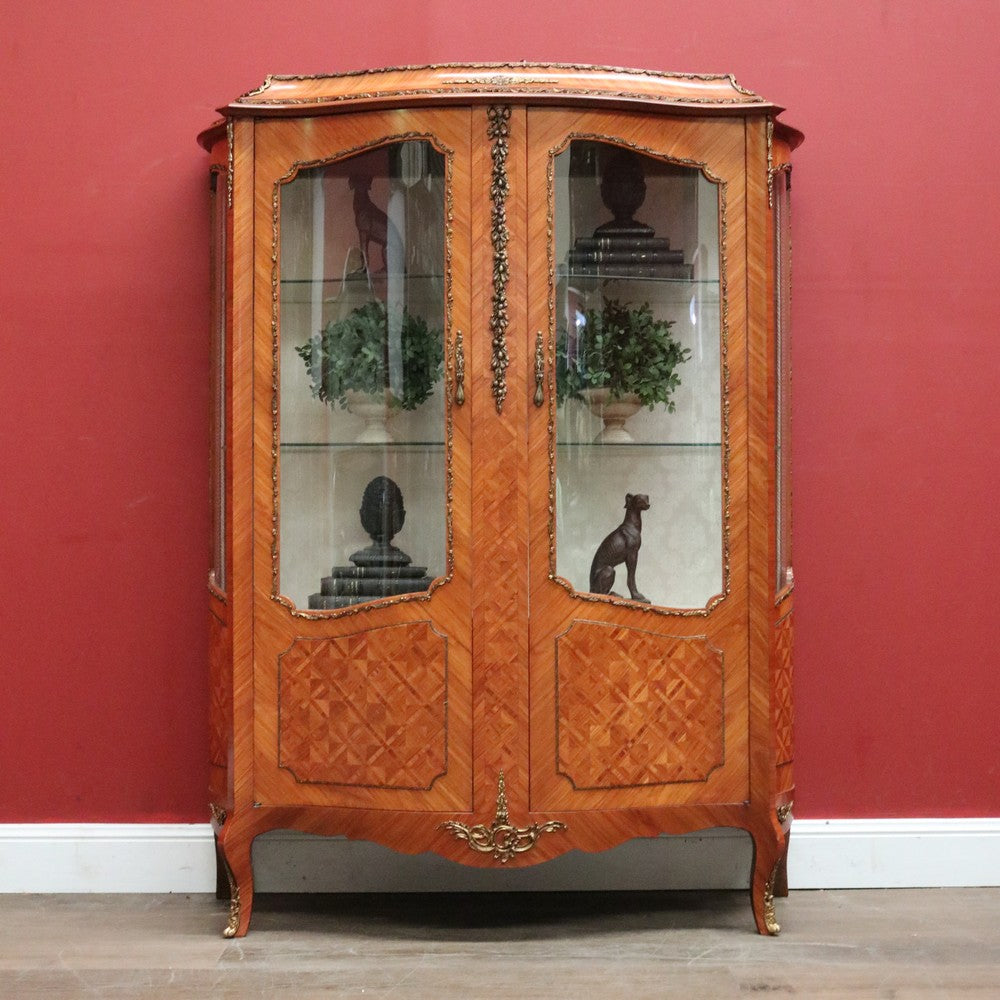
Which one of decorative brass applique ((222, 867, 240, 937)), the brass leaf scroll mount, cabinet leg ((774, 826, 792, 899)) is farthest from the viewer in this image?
cabinet leg ((774, 826, 792, 899))

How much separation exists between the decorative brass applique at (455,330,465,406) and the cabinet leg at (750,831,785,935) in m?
1.18

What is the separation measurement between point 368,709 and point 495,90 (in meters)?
1.38

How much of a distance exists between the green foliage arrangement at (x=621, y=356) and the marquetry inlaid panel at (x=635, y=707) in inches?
21.1

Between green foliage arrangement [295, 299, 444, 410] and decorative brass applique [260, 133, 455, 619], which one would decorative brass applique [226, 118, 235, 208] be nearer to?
decorative brass applique [260, 133, 455, 619]

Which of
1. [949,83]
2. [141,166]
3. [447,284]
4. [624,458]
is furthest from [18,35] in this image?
[949,83]

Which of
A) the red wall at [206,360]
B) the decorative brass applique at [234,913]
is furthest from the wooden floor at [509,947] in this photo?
the red wall at [206,360]

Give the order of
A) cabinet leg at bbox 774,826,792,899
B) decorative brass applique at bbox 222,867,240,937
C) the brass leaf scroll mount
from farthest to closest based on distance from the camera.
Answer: cabinet leg at bbox 774,826,792,899, decorative brass applique at bbox 222,867,240,937, the brass leaf scroll mount

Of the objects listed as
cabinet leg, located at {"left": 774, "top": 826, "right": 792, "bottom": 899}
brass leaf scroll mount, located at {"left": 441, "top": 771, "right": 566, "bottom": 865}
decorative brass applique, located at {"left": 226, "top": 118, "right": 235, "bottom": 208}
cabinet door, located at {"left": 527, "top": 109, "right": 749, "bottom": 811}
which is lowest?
cabinet leg, located at {"left": 774, "top": 826, "right": 792, "bottom": 899}

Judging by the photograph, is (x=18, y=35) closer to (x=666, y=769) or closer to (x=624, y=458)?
(x=624, y=458)

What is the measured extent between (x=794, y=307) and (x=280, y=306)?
1334 millimetres

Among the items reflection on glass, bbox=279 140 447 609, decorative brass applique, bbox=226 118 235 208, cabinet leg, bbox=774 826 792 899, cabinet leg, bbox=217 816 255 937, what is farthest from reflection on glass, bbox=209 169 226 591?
cabinet leg, bbox=774 826 792 899

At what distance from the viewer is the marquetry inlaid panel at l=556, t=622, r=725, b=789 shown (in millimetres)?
2588

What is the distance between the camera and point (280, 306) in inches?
105

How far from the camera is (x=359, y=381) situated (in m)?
2.68
